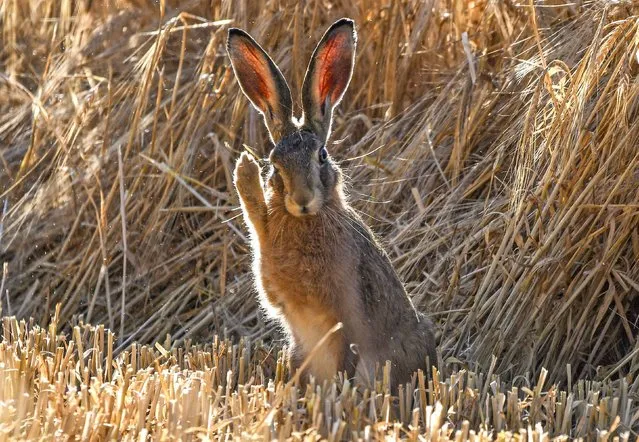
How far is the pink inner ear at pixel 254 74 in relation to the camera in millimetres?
4090

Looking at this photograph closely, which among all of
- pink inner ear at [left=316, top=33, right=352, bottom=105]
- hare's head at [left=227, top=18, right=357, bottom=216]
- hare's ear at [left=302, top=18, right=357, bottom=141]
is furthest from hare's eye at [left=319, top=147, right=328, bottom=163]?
pink inner ear at [left=316, top=33, right=352, bottom=105]

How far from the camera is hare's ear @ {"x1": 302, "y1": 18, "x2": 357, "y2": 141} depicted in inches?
159

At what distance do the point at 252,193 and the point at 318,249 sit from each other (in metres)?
0.31

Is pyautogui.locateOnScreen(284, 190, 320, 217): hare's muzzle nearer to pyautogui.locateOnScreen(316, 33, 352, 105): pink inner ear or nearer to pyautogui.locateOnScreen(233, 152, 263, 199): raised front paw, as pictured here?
pyautogui.locateOnScreen(233, 152, 263, 199): raised front paw

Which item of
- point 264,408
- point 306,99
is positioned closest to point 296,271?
point 306,99

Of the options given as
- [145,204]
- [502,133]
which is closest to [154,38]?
[145,204]

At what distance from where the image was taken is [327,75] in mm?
4125

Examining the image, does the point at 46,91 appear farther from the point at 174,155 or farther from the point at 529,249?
the point at 529,249

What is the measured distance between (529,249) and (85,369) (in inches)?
70.8

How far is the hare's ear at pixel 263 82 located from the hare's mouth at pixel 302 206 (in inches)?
12.7

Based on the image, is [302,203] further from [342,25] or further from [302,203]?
[342,25]

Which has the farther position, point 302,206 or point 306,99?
point 306,99

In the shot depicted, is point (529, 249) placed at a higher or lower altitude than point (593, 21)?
lower

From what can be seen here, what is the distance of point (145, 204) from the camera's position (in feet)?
17.6
